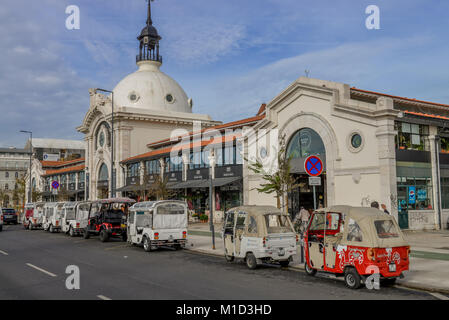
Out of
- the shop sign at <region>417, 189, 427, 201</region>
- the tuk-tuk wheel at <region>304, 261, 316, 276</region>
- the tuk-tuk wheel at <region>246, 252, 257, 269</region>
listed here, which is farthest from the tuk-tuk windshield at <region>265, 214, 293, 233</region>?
the shop sign at <region>417, 189, 427, 201</region>

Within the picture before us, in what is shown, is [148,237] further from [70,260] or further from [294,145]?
[294,145]

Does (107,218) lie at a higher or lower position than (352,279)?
higher

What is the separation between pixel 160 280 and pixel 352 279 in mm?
5220

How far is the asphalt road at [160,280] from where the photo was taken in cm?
1005

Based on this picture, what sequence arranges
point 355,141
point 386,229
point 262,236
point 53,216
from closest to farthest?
point 386,229, point 262,236, point 355,141, point 53,216

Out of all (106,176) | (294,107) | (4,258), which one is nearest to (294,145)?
(294,107)

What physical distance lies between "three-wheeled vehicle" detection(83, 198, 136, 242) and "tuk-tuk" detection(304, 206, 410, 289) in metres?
15.0

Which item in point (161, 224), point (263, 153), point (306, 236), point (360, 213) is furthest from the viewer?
point (263, 153)

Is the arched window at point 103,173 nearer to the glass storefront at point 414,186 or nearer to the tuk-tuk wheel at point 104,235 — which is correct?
the tuk-tuk wheel at point 104,235

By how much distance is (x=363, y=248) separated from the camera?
1022cm

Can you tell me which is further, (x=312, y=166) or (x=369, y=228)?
(x=312, y=166)

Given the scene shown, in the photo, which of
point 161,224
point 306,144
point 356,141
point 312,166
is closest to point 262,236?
point 312,166

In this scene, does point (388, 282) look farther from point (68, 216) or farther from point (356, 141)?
point (68, 216)

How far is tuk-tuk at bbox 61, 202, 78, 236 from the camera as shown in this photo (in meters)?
28.4
